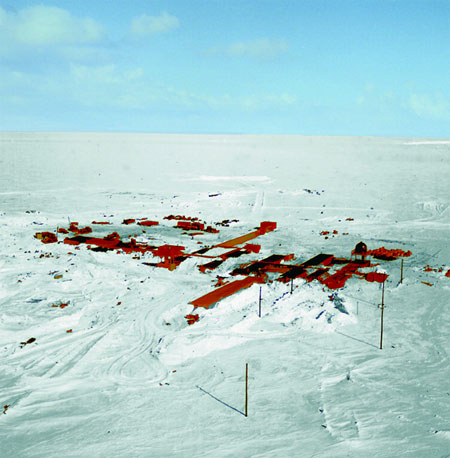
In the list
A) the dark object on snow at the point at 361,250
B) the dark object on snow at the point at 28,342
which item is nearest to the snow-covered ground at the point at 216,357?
the dark object on snow at the point at 28,342

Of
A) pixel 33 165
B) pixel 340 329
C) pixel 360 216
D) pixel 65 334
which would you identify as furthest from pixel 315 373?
pixel 33 165

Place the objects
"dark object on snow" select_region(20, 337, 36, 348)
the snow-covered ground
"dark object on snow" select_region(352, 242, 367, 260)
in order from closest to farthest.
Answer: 1. the snow-covered ground
2. "dark object on snow" select_region(20, 337, 36, 348)
3. "dark object on snow" select_region(352, 242, 367, 260)

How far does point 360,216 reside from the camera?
65.0 ft

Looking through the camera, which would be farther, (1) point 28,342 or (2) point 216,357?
(1) point 28,342

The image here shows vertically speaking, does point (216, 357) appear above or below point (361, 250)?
below

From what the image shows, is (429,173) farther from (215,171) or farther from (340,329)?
(340,329)

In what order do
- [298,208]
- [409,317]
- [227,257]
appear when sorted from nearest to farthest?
[409,317] < [227,257] < [298,208]

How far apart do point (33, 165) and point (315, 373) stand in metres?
32.8

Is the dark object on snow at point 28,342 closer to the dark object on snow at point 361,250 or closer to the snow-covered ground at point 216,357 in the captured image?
the snow-covered ground at point 216,357

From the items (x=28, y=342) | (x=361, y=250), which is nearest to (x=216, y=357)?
(x=28, y=342)

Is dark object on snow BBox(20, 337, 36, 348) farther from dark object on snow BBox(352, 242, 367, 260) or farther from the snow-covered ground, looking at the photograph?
dark object on snow BBox(352, 242, 367, 260)

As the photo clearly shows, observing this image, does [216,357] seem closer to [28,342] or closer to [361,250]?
[28,342]

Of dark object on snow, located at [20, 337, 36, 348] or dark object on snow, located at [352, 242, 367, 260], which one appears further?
dark object on snow, located at [352, 242, 367, 260]

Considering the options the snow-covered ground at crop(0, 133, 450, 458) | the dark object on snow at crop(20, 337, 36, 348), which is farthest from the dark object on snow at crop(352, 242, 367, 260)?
the dark object on snow at crop(20, 337, 36, 348)
